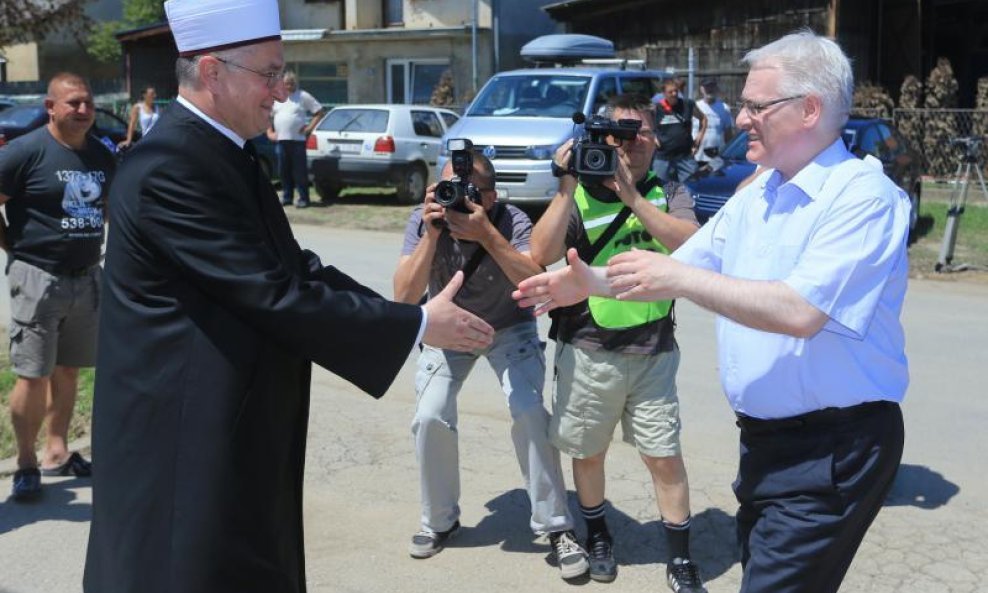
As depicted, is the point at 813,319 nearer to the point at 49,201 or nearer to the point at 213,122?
the point at 213,122

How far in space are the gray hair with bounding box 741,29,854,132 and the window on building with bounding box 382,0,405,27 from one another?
97.7 feet

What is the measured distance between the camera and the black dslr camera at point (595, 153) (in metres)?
4.38

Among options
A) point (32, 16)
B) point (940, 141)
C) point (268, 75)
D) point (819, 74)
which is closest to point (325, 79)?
point (32, 16)

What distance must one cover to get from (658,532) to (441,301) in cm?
234

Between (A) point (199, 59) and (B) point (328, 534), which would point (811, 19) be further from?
(A) point (199, 59)

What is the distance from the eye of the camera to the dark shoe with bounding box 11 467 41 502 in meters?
5.53

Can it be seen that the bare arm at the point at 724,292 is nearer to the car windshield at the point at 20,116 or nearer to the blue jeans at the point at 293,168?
the blue jeans at the point at 293,168

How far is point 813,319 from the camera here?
284 centimetres

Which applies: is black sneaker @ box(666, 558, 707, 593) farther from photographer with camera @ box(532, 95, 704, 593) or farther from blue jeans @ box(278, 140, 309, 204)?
blue jeans @ box(278, 140, 309, 204)

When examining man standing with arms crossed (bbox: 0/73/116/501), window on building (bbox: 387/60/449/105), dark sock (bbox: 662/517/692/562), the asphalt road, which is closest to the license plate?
the asphalt road

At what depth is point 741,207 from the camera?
10.8 feet

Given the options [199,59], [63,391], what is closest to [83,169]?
[63,391]

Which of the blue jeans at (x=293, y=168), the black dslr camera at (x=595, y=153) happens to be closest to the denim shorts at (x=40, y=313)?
the black dslr camera at (x=595, y=153)

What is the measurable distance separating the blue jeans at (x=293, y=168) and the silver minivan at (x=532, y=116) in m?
2.81
